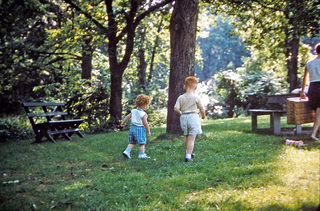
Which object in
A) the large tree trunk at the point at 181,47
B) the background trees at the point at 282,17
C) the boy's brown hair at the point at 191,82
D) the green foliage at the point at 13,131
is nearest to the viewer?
the boy's brown hair at the point at 191,82

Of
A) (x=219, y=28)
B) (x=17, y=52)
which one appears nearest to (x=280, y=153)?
(x=17, y=52)

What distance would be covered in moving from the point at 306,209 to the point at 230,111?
69.0 ft

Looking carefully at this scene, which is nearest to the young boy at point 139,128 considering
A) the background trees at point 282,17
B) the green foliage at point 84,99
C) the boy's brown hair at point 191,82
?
the boy's brown hair at point 191,82

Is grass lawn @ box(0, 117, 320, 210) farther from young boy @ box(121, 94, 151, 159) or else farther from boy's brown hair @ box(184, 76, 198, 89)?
boy's brown hair @ box(184, 76, 198, 89)

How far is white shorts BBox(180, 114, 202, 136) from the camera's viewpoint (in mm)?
5863

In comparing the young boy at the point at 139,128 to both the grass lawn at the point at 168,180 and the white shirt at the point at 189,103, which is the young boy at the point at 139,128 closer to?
the grass lawn at the point at 168,180

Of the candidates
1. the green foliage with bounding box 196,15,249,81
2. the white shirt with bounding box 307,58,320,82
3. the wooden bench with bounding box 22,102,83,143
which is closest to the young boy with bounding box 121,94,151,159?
the white shirt with bounding box 307,58,320,82

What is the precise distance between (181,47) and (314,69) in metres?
4.05

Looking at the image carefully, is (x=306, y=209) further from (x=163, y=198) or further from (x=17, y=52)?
(x=17, y=52)

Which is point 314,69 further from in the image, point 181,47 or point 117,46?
point 117,46

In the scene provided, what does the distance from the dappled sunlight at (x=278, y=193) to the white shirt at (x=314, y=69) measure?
3.19 meters

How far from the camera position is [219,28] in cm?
7350

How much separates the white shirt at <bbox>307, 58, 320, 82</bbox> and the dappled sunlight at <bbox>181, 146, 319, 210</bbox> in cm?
319

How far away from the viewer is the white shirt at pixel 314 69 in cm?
636
